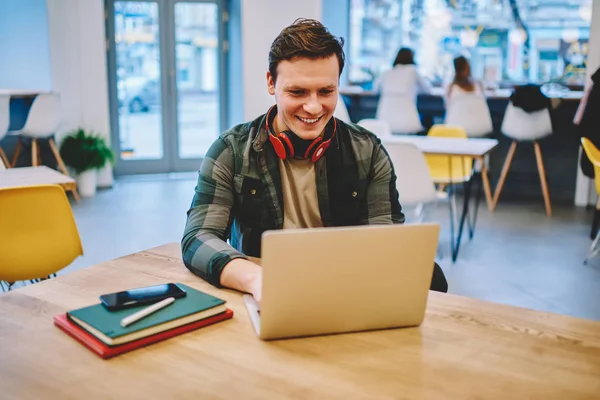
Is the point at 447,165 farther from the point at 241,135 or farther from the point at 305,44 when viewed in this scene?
the point at 305,44

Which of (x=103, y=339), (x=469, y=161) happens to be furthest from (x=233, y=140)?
(x=469, y=161)

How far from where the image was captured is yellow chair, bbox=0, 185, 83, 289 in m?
2.46

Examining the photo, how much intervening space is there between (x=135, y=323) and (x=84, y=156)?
5.65 m

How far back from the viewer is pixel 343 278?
1205 mm

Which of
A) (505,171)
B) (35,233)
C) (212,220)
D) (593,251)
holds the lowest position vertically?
(593,251)

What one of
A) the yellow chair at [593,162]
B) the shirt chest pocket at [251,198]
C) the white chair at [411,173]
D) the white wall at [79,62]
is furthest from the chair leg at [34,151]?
the shirt chest pocket at [251,198]

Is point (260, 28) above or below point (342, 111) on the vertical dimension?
above

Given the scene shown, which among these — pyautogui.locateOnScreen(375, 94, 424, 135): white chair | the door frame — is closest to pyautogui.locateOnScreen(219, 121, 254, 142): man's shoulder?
pyautogui.locateOnScreen(375, 94, 424, 135): white chair

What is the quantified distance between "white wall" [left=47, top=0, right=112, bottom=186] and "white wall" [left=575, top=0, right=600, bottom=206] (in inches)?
189

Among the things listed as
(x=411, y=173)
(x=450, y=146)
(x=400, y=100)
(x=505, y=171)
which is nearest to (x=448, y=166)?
(x=450, y=146)

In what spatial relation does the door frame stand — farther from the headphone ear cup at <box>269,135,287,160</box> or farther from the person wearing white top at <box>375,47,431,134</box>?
the headphone ear cup at <box>269,135,287,160</box>

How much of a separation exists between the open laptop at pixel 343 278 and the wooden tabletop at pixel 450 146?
2.69 m

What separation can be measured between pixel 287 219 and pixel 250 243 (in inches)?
4.9

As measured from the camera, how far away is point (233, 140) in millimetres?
1874
